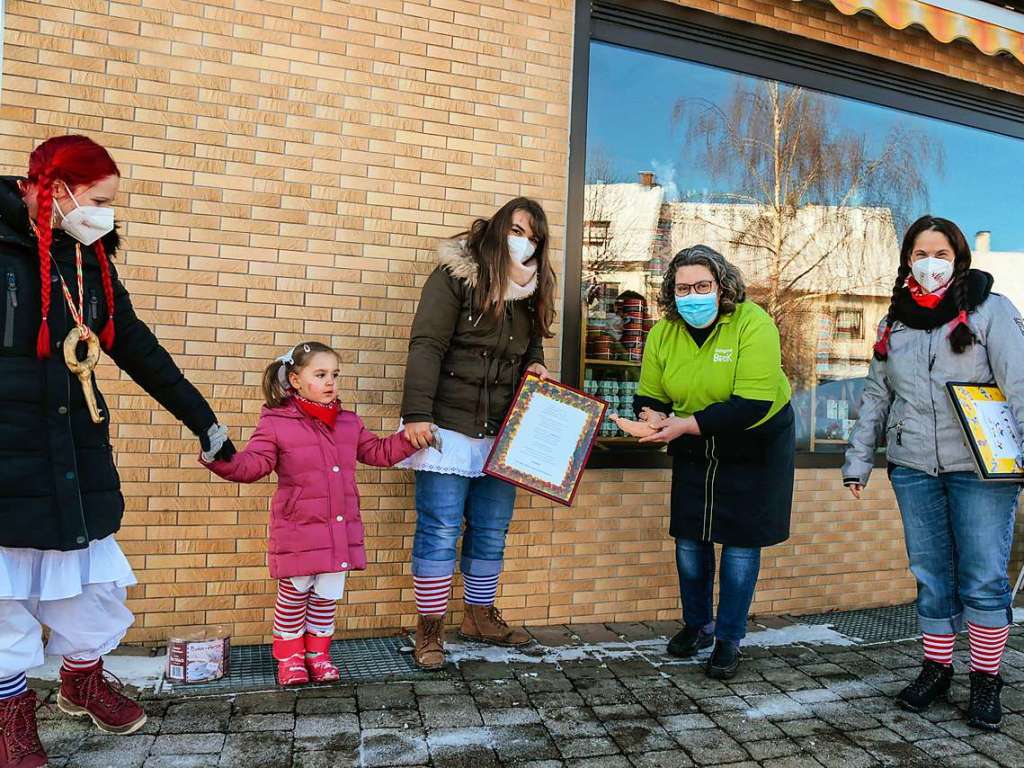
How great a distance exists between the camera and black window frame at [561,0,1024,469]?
4.43m

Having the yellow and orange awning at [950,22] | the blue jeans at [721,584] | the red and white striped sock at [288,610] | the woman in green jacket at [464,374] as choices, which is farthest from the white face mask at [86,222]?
the yellow and orange awning at [950,22]

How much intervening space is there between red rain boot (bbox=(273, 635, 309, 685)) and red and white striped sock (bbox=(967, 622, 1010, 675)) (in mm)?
2725

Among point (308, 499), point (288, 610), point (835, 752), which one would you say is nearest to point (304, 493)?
point (308, 499)

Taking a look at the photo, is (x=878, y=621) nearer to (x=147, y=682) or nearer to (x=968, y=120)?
(x=968, y=120)

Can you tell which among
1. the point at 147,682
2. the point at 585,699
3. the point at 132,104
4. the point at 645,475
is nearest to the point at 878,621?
the point at 645,475

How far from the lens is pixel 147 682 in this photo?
330 cm

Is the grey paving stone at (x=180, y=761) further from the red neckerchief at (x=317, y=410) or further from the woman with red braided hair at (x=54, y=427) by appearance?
the red neckerchief at (x=317, y=410)

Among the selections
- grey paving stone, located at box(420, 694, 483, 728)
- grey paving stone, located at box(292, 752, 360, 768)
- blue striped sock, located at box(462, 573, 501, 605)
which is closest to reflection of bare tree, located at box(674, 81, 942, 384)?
blue striped sock, located at box(462, 573, 501, 605)

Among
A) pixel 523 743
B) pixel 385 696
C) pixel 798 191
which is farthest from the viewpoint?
pixel 798 191

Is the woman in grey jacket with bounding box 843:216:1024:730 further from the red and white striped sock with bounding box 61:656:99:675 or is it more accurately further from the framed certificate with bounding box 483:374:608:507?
the red and white striped sock with bounding box 61:656:99:675

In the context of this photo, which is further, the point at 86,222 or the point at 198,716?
the point at 198,716

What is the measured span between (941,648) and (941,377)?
1133mm

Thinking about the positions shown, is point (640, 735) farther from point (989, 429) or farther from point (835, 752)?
point (989, 429)

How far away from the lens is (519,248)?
3646mm
